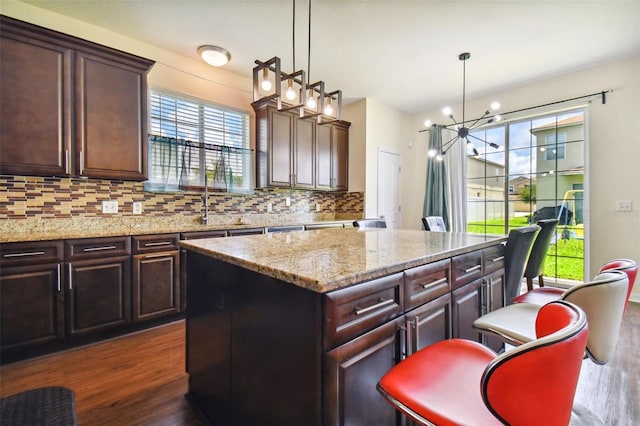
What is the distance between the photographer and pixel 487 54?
3332 mm

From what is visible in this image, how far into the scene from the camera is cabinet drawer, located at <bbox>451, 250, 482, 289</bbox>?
4.69 ft

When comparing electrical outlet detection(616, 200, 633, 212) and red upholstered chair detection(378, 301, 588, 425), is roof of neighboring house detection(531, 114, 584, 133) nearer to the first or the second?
electrical outlet detection(616, 200, 633, 212)

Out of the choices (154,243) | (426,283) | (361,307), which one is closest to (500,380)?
(361,307)

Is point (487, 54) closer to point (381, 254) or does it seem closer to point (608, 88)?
point (608, 88)

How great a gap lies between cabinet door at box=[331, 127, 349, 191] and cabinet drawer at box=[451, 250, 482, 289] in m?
3.27

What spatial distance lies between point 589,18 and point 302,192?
3833 mm

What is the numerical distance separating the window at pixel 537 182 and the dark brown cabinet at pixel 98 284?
3.91 meters

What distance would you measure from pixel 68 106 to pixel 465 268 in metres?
3.28

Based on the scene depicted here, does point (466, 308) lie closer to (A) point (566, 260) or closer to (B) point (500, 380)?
(B) point (500, 380)

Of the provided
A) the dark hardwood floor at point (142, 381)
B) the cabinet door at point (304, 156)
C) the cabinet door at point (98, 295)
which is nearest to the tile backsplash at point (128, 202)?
the cabinet door at point (304, 156)

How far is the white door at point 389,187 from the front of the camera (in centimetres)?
506

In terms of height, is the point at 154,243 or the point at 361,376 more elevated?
the point at 154,243

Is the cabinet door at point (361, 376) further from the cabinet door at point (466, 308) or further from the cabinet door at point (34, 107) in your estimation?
the cabinet door at point (34, 107)

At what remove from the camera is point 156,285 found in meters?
2.62
